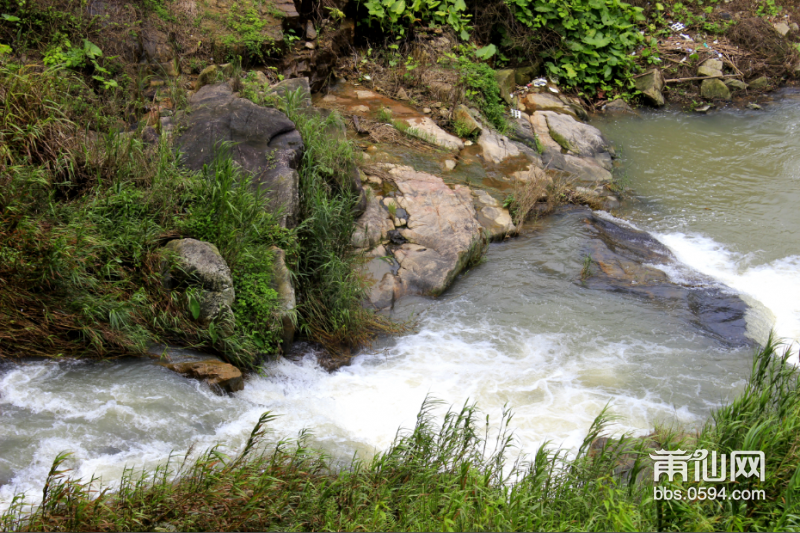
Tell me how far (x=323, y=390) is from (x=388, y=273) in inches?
71.7

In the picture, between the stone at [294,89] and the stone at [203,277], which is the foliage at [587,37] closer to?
the stone at [294,89]

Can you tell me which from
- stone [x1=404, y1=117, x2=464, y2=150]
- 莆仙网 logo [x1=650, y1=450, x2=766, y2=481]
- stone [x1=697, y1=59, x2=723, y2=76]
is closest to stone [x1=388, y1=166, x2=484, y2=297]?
stone [x1=404, y1=117, x2=464, y2=150]

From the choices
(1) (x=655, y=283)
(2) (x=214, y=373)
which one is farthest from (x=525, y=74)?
(2) (x=214, y=373)

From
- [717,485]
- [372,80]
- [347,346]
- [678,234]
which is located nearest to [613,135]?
[678,234]

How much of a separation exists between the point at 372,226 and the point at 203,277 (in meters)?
2.45

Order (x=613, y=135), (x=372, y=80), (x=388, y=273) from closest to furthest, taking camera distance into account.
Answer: (x=388, y=273)
(x=372, y=80)
(x=613, y=135)

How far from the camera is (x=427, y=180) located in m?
7.75

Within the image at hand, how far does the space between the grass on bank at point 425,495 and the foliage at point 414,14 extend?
8.60m

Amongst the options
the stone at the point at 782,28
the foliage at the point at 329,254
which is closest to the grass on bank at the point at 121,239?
the foliage at the point at 329,254

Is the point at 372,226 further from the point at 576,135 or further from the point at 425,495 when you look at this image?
the point at 576,135

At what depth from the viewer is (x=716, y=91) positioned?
12328 mm

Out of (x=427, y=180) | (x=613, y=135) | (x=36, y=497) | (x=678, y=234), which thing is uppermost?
(x=613, y=135)

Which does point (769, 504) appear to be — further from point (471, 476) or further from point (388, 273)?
point (388, 273)

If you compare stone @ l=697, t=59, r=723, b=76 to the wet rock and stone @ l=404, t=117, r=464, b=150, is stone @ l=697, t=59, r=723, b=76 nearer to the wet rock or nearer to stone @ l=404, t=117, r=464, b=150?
the wet rock
